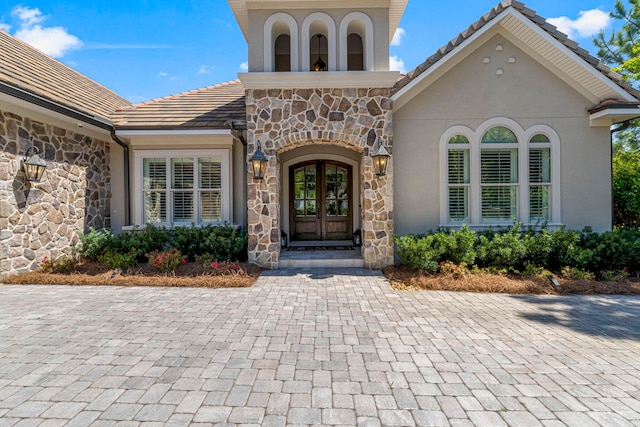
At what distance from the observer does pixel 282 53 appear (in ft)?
30.8

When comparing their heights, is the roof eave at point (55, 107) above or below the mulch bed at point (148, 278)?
above

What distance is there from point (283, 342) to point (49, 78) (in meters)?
8.88

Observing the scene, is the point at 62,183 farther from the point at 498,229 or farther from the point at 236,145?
the point at 498,229

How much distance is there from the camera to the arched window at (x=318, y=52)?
8787 millimetres

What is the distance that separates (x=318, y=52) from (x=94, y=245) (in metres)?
7.76

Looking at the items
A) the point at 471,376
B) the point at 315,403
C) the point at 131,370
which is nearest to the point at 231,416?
the point at 315,403

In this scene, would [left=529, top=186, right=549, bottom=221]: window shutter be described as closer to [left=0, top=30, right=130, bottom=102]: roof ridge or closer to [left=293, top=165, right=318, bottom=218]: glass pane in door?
[left=293, top=165, right=318, bottom=218]: glass pane in door

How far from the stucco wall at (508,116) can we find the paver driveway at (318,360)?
3147 millimetres

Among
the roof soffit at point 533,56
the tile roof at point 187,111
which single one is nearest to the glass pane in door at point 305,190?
the tile roof at point 187,111

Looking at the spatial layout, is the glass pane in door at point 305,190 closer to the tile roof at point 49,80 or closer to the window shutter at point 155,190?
the window shutter at point 155,190

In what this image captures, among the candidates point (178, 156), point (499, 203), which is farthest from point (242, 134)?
point (499, 203)

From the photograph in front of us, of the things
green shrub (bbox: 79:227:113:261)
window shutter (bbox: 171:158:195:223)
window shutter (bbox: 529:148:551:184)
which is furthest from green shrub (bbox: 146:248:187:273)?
window shutter (bbox: 529:148:551:184)

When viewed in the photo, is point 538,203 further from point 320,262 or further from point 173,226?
point 173,226

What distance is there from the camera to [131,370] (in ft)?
10.4
